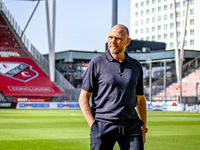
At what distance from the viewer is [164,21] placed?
119 meters

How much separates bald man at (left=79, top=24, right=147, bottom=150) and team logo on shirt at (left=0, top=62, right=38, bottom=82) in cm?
4672

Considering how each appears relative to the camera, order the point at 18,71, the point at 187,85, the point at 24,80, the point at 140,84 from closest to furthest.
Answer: the point at 140,84 → the point at 187,85 → the point at 24,80 → the point at 18,71

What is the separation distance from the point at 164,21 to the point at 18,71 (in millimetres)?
76060

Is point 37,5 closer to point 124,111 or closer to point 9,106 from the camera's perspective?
point 9,106

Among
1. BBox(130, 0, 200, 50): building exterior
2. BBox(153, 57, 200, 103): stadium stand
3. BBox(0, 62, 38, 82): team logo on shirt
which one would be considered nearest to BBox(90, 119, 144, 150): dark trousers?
BBox(153, 57, 200, 103): stadium stand

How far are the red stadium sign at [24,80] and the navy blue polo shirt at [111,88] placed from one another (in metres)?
42.6

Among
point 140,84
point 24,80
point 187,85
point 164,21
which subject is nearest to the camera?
point 140,84

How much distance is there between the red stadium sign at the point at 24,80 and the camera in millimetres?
47244

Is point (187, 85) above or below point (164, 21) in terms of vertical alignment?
below

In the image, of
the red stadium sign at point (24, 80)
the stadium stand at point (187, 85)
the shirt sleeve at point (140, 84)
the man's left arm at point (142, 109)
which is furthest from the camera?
the red stadium sign at point (24, 80)

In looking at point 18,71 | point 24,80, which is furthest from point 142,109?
point 18,71

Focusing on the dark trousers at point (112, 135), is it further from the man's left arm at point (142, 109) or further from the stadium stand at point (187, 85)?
the stadium stand at point (187, 85)

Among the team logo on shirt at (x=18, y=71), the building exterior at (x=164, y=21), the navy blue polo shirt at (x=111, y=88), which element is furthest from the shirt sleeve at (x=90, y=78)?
the building exterior at (x=164, y=21)

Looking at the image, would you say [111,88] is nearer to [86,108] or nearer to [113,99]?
[113,99]
